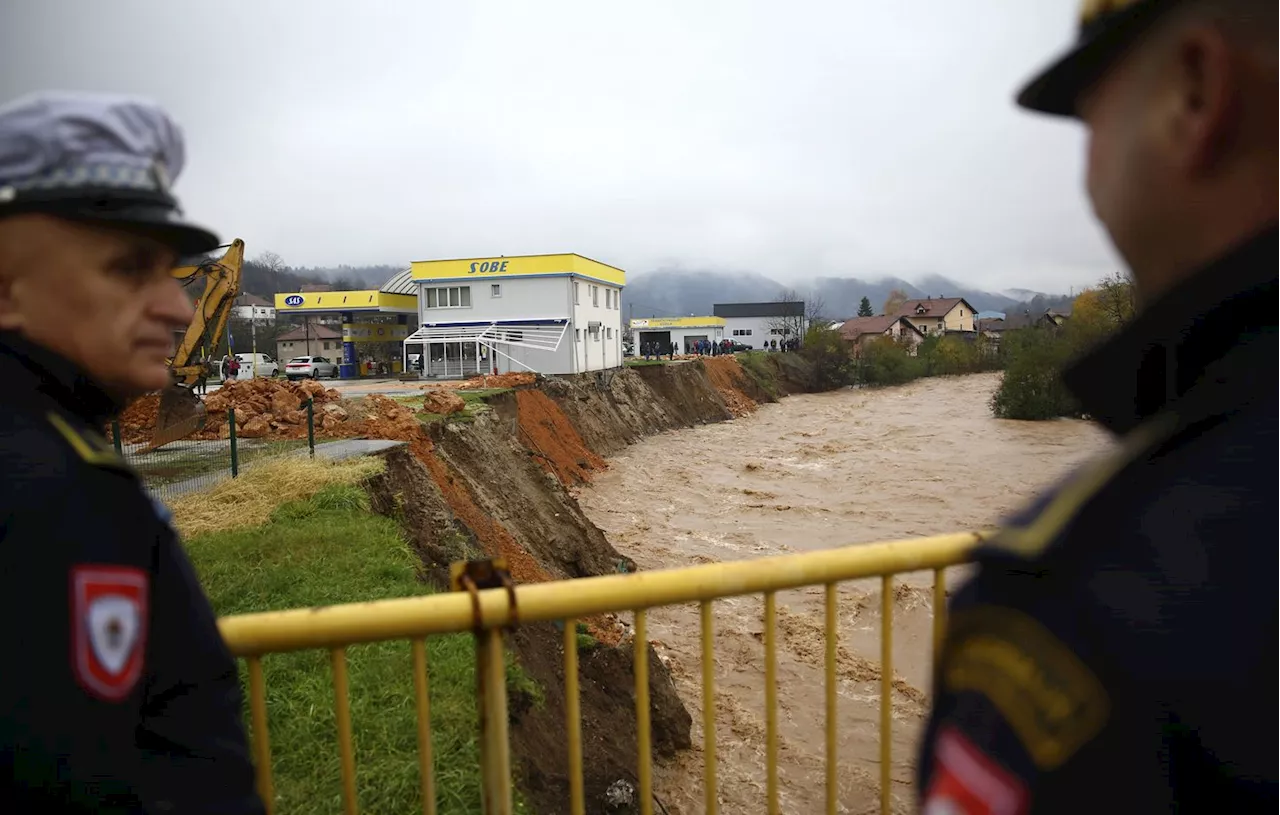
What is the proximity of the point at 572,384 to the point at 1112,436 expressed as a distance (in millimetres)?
29896

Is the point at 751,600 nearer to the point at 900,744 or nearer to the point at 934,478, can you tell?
the point at 900,744

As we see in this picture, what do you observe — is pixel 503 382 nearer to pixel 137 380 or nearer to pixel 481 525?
pixel 481 525

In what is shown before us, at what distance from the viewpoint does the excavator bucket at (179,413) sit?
1437 centimetres

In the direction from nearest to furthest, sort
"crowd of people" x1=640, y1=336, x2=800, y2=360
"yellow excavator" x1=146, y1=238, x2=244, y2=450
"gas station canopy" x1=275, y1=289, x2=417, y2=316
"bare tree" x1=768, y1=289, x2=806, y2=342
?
"yellow excavator" x1=146, y1=238, x2=244, y2=450, "gas station canopy" x1=275, y1=289, x2=417, y2=316, "crowd of people" x1=640, y1=336, x2=800, y2=360, "bare tree" x1=768, y1=289, x2=806, y2=342

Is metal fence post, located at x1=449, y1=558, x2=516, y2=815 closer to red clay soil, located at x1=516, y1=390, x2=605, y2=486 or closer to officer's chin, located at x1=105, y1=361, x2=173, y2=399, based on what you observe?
officer's chin, located at x1=105, y1=361, x2=173, y2=399

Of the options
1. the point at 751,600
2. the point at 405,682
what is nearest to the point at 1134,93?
the point at 405,682

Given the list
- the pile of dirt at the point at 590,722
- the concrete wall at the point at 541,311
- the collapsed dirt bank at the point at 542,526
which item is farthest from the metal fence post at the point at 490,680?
the concrete wall at the point at 541,311

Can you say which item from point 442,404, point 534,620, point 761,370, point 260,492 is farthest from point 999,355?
point 534,620

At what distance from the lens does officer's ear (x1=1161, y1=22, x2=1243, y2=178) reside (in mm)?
824

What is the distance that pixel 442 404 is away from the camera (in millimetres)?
18391

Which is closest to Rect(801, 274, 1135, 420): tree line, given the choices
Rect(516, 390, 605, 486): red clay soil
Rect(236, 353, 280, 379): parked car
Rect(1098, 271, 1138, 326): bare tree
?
Rect(1098, 271, 1138, 326): bare tree

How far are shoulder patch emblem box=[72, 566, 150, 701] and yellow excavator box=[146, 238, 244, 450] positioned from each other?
14.9 meters

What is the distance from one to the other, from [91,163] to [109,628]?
2.59ft

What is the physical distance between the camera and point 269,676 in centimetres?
505
